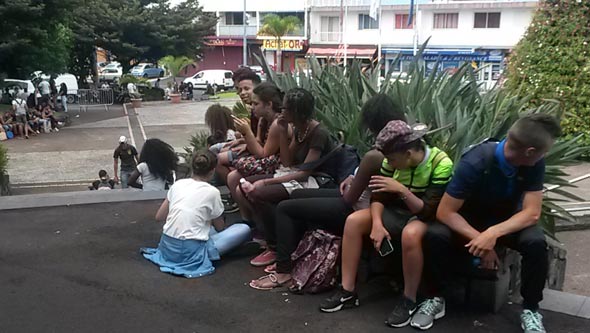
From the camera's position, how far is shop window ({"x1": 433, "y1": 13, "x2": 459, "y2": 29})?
42250 millimetres

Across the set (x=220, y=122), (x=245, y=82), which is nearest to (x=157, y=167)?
(x=220, y=122)

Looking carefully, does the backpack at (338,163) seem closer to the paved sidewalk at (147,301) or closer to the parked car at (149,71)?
the paved sidewalk at (147,301)

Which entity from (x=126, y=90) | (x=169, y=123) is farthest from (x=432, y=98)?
(x=126, y=90)

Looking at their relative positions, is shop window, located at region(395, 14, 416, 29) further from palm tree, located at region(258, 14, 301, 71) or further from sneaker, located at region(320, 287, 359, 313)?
sneaker, located at region(320, 287, 359, 313)

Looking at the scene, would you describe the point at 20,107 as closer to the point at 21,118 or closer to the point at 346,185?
the point at 21,118

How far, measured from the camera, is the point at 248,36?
57.2 metres

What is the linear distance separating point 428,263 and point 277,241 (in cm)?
116

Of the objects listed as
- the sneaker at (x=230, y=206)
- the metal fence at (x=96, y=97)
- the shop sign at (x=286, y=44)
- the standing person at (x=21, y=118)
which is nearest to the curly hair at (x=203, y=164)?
the sneaker at (x=230, y=206)

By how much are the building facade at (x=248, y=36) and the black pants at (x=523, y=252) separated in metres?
47.5

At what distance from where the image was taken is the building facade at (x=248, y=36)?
51.7 m

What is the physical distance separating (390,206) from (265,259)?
130 centimetres

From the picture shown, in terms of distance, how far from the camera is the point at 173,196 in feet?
15.6

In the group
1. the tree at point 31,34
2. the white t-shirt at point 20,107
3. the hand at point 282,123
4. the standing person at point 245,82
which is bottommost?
the white t-shirt at point 20,107

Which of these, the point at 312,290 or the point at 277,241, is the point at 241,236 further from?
the point at 312,290
